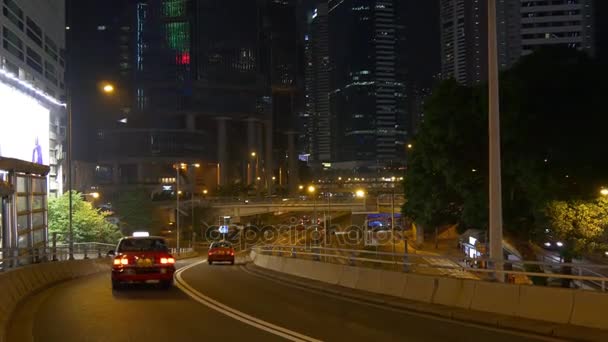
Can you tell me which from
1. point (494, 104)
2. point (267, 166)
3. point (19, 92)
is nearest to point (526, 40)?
point (267, 166)

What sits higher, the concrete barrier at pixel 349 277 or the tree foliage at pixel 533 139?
the tree foliage at pixel 533 139

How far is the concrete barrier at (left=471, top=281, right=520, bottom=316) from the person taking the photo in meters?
14.4

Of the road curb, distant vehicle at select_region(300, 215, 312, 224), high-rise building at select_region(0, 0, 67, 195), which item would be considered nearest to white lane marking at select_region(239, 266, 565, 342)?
the road curb

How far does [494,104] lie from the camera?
56.2 ft

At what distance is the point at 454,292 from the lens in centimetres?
1641

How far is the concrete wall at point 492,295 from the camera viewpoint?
12664mm

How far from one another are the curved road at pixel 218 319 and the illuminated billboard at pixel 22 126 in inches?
1446

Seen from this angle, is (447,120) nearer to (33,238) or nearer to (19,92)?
(33,238)

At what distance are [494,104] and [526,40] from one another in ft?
480

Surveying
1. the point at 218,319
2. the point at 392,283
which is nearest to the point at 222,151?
the point at 392,283

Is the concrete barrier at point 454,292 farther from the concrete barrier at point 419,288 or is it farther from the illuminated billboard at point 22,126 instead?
the illuminated billboard at point 22,126

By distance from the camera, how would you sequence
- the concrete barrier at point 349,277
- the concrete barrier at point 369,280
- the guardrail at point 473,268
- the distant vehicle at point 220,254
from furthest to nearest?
the distant vehicle at point 220,254
the concrete barrier at point 349,277
the concrete barrier at point 369,280
the guardrail at point 473,268

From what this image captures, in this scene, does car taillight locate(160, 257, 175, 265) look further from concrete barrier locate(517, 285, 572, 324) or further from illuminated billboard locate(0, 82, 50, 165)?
illuminated billboard locate(0, 82, 50, 165)

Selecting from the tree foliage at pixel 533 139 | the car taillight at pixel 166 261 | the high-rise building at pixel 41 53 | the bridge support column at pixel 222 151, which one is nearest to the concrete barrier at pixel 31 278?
the car taillight at pixel 166 261
